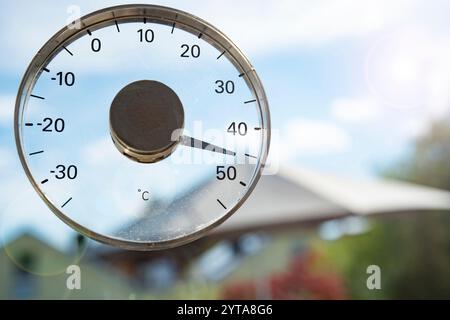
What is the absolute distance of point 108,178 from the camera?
0.69 meters

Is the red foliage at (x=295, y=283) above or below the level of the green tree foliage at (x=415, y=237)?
below

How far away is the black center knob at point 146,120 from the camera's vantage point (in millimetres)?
676

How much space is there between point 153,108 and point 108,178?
9 centimetres

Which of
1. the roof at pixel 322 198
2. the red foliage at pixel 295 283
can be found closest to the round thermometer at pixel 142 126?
the red foliage at pixel 295 283

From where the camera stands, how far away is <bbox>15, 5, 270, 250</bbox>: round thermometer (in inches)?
26.4

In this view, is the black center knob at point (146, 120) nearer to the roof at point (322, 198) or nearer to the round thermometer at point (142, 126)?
the round thermometer at point (142, 126)

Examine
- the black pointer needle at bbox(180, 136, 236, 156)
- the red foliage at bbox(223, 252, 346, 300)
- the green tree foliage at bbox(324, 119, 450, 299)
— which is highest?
the green tree foliage at bbox(324, 119, 450, 299)

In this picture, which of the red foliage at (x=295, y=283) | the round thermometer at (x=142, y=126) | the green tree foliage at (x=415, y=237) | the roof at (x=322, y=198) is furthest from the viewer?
the roof at (x=322, y=198)

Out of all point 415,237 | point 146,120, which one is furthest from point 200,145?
point 415,237

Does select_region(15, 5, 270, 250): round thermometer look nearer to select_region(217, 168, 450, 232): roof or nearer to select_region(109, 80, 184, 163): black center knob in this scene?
select_region(109, 80, 184, 163): black center knob

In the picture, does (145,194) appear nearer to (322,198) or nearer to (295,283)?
(295,283)

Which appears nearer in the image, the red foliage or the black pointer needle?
the black pointer needle

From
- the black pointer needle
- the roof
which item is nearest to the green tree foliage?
the roof

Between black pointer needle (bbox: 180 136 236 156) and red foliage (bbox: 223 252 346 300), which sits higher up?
black pointer needle (bbox: 180 136 236 156)
